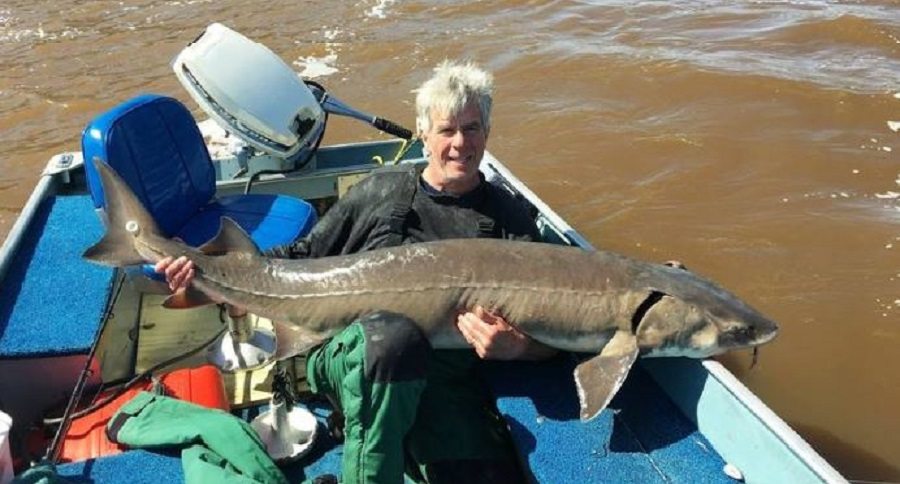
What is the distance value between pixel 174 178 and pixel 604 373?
9.45 feet

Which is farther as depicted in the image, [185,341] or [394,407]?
[185,341]

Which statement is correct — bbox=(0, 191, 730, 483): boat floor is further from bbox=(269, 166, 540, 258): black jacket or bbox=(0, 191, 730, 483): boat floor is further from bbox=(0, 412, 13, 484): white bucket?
bbox=(269, 166, 540, 258): black jacket

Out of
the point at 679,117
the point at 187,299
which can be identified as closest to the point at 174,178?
the point at 187,299

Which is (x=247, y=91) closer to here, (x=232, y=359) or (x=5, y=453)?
(x=232, y=359)

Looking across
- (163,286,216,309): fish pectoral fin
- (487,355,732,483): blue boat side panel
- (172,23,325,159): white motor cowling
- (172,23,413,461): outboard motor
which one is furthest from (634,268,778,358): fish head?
(172,23,325,159): white motor cowling

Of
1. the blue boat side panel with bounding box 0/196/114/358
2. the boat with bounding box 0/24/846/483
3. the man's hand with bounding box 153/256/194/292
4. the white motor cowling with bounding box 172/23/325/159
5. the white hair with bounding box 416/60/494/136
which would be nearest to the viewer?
the boat with bounding box 0/24/846/483

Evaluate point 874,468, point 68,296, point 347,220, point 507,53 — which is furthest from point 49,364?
point 507,53

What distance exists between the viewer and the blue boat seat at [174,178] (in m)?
4.36

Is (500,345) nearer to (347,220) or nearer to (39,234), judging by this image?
(347,220)

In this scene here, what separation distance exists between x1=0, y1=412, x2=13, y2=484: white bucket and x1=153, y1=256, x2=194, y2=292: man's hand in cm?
85

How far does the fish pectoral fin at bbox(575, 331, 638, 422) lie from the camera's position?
121 inches

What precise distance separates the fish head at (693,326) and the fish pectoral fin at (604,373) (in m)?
0.06

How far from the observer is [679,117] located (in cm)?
962

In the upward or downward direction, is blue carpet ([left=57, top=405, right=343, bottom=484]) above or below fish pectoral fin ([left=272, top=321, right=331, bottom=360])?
below
